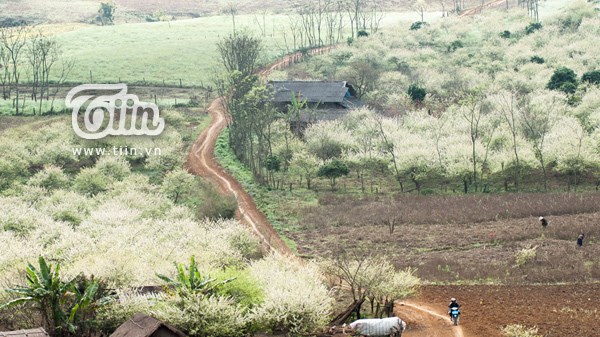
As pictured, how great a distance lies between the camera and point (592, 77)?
276 feet

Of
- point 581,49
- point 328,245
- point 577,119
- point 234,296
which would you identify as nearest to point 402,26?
point 581,49

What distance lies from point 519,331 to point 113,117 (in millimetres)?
57029

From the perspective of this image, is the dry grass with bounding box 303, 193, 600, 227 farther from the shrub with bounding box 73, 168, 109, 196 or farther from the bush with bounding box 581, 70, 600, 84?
the bush with bounding box 581, 70, 600, 84

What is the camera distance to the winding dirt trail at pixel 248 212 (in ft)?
114

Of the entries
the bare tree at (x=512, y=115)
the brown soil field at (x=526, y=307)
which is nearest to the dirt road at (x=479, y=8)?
the bare tree at (x=512, y=115)

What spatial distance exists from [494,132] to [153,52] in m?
73.0

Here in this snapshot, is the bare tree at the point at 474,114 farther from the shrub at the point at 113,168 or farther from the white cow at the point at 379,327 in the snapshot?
the white cow at the point at 379,327

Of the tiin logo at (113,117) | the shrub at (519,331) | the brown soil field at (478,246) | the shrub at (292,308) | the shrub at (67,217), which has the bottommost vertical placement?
the brown soil field at (478,246)

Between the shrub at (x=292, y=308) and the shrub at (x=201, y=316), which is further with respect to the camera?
the shrub at (x=292, y=308)

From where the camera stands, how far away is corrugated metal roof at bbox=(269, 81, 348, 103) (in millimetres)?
84375

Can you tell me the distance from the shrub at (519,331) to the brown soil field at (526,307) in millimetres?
358

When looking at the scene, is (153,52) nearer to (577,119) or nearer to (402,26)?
(402,26)

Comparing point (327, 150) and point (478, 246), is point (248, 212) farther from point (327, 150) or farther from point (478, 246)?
point (478, 246)

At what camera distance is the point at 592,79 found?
276 ft
